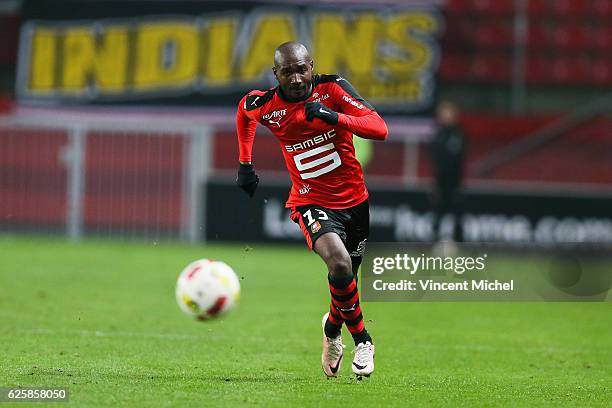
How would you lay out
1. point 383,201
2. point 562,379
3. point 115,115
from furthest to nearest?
point 115,115, point 383,201, point 562,379

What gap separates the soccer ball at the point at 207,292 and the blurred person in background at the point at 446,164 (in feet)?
34.8

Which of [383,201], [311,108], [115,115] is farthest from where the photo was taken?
[115,115]

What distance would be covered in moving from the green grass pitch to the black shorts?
835 mm

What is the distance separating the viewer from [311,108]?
685cm

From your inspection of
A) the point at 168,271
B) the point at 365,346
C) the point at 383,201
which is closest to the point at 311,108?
the point at 365,346

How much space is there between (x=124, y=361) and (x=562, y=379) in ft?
9.23

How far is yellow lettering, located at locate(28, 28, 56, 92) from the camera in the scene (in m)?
21.5

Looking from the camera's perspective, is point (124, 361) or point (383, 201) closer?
point (124, 361)

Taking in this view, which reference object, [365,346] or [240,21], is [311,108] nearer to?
[365,346]

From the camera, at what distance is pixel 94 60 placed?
21703mm

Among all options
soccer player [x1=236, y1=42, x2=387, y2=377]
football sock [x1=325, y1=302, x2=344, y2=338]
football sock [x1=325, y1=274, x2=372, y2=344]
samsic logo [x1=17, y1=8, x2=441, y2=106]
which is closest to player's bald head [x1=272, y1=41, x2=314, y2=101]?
soccer player [x1=236, y1=42, x2=387, y2=377]

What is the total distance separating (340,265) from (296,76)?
1.16 m

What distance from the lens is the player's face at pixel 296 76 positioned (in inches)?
281

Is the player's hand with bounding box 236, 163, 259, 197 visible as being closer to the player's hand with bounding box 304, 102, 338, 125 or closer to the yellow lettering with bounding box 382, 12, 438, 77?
the player's hand with bounding box 304, 102, 338, 125
